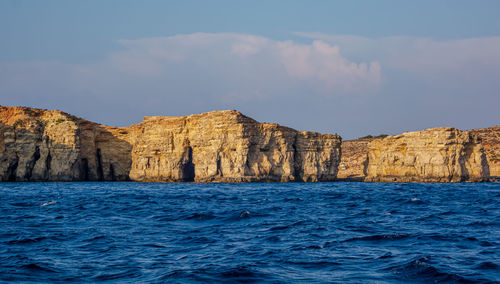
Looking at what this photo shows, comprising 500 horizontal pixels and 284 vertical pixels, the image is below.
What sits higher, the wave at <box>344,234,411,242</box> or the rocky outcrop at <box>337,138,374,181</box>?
the rocky outcrop at <box>337,138,374,181</box>

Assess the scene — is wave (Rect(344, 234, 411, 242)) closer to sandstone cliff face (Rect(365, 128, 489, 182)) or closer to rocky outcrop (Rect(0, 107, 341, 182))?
rocky outcrop (Rect(0, 107, 341, 182))

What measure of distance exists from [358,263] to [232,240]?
4.44 m

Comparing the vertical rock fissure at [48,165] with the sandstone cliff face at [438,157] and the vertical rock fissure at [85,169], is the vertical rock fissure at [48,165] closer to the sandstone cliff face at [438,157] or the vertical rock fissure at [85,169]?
the vertical rock fissure at [85,169]

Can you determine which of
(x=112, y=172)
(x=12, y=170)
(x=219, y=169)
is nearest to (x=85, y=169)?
(x=112, y=172)

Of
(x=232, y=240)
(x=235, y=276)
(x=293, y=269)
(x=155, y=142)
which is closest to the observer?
(x=235, y=276)

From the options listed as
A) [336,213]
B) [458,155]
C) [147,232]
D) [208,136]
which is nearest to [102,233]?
[147,232]

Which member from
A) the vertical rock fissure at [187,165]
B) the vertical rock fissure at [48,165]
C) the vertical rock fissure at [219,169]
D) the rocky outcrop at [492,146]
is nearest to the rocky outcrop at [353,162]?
the rocky outcrop at [492,146]

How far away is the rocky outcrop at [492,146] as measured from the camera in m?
97.1

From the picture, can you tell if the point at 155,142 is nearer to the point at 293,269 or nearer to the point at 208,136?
the point at 208,136

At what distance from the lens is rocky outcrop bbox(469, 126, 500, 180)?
97.1 metres

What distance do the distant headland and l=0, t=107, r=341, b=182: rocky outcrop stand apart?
0.14m

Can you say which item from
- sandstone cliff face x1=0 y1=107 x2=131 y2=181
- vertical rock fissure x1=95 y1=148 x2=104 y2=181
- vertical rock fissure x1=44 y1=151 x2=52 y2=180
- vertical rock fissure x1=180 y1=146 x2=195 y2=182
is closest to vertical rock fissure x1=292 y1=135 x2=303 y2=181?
vertical rock fissure x1=180 y1=146 x2=195 y2=182

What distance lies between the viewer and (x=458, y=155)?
70.5 meters

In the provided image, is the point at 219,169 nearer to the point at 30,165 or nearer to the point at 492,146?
the point at 30,165
